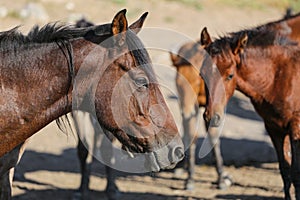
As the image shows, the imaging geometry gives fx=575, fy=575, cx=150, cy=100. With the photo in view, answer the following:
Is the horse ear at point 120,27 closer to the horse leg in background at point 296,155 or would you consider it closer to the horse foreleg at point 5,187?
the horse foreleg at point 5,187

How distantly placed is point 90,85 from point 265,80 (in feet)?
10.1

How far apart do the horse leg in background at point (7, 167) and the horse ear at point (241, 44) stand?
2386 millimetres

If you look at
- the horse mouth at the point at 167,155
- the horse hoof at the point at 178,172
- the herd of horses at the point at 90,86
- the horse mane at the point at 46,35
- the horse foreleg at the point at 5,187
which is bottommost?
the horse hoof at the point at 178,172

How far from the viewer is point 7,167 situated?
4.75 metres

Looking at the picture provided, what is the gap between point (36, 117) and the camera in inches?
139

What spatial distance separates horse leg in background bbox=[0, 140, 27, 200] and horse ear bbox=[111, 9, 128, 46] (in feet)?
5.76

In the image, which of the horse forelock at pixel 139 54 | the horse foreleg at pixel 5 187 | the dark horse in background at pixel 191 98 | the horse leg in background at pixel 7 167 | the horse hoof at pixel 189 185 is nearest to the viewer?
the horse forelock at pixel 139 54

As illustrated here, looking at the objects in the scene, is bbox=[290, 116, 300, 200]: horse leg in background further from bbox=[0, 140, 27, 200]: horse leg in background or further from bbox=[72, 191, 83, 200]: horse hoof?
bbox=[0, 140, 27, 200]: horse leg in background

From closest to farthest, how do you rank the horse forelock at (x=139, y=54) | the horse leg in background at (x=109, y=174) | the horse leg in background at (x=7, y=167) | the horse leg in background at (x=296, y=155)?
the horse forelock at (x=139, y=54) → the horse leg in background at (x=7, y=167) → the horse leg in background at (x=296, y=155) → the horse leg in background at (x=109, y=174)

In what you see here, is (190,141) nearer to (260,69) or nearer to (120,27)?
(260,69)

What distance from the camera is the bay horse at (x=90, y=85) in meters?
3.44

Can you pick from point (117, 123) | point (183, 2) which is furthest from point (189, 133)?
point (183, 2)

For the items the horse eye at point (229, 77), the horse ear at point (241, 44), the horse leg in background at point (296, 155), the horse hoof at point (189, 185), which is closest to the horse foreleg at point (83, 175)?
the horse hoof at point (189, 185)

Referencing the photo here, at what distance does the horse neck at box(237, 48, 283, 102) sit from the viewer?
20.0 feet
